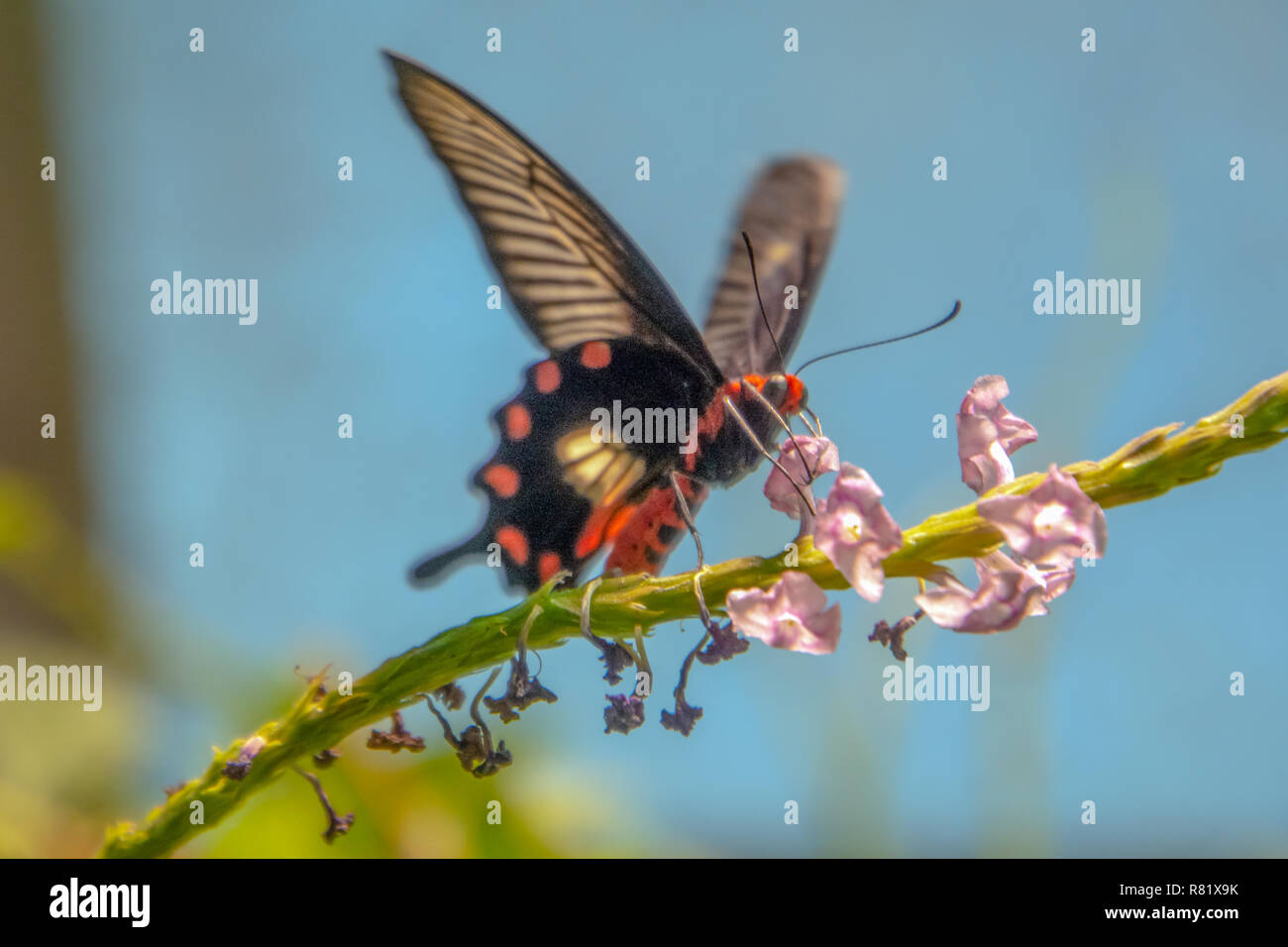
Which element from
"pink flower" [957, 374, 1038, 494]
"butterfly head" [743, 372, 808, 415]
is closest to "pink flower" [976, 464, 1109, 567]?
"pink flower" [957, 374, 1038, 494]

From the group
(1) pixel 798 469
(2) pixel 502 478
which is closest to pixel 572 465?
(2) pixel 502 478

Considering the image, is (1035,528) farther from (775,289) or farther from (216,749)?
(775,289)

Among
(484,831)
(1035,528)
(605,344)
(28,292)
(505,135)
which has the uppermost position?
(28,292)

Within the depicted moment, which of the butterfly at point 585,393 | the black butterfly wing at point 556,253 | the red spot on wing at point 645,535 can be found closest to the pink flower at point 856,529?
the butterfly at point 585,393

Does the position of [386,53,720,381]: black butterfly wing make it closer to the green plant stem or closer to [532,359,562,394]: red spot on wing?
[532,359,562,394]: red spot on wing

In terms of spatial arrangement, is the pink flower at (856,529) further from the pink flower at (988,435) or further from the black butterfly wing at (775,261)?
the black butterfly wing at (775,261)

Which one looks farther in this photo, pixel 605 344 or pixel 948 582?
pixel 605 344
